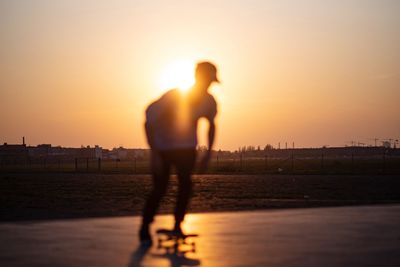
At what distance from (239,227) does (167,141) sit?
5.53 feet

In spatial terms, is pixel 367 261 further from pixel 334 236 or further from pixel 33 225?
pixel 33 225

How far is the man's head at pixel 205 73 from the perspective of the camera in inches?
266

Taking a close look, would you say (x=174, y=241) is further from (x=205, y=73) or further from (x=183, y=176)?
(x=205, y=73)

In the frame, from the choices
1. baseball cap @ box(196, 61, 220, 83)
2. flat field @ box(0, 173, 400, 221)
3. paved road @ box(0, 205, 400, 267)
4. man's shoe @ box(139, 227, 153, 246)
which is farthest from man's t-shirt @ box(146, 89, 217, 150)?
flat field @ box(0, 173, 400, 221)

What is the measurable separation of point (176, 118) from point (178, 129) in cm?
12

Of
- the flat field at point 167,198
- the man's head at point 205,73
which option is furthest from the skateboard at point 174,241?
the flat field at point 167,198

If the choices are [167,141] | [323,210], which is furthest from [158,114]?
[323,210]

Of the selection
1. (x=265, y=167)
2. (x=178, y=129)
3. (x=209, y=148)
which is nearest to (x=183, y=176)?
(x=209, y=148)

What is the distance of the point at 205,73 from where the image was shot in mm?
6758

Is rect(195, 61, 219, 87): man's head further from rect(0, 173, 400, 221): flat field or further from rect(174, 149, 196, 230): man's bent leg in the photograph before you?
rect(0, 173, 400, 221): flat field

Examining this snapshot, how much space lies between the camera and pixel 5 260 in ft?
17.5

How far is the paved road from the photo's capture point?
5.32 metres

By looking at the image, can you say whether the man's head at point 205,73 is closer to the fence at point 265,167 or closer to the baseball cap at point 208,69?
the baseball cap at point 208,69

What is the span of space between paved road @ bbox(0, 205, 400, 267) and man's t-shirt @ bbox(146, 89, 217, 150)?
1065 mm
